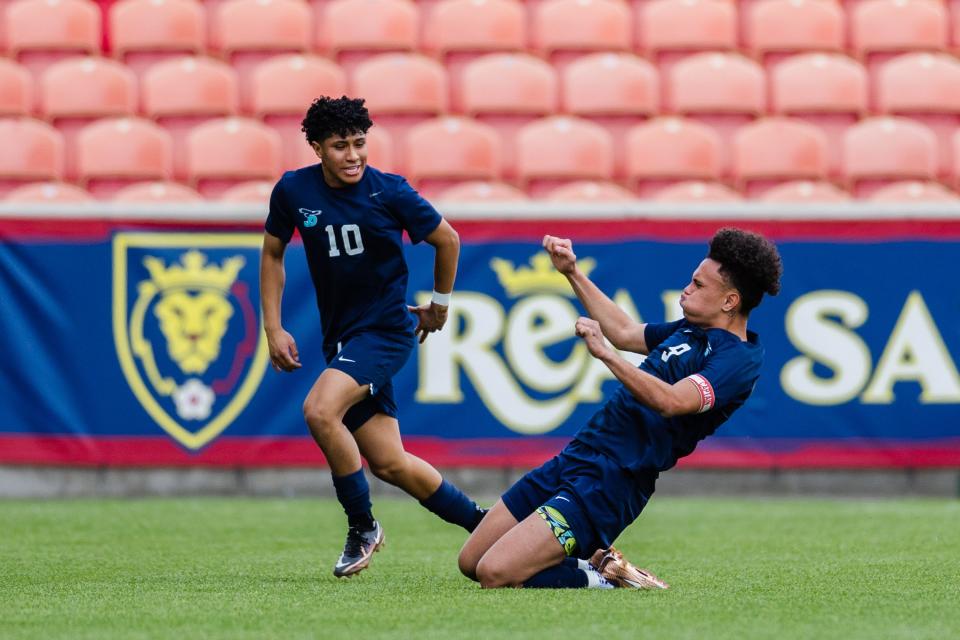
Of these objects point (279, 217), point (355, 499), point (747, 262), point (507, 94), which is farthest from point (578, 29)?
point (747, 262)

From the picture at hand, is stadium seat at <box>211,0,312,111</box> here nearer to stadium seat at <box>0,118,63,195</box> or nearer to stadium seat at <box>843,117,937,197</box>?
stadium seat at <box>0,118,63,195</box>

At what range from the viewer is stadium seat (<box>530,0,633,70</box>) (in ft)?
38.2

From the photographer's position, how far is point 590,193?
9.98 meters

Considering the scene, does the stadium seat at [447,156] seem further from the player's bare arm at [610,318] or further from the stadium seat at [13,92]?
the player's bare arm at [610,318]

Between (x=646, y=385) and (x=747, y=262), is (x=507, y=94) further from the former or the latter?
(x=646, y=385)

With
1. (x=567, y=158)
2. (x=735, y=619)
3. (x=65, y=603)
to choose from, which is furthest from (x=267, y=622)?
(x=567, y=158)

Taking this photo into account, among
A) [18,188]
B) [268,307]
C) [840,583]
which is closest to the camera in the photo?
[840,583]

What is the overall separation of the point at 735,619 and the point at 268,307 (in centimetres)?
213

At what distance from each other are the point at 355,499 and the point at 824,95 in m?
6.73

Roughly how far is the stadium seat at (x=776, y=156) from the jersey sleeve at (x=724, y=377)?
5818 millimetres

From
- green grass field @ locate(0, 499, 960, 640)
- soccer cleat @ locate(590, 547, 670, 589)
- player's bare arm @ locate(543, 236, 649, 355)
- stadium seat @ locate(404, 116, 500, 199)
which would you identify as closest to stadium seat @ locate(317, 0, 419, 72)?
stadium seat @ locate(404, 116, 500, 199)

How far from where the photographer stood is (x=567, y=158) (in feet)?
34.5

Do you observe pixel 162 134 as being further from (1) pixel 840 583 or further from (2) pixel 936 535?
(1) pixel 840 583

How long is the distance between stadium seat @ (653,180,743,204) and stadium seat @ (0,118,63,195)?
407 cm
